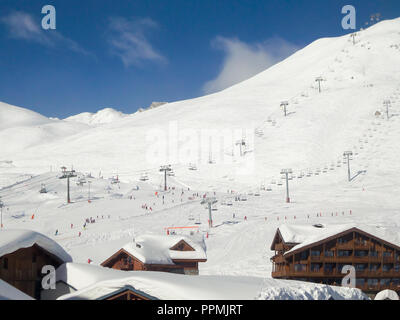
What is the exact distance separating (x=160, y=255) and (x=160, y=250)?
702mm

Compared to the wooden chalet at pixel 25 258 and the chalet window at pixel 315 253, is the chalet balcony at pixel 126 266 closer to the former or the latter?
the chalet window at pixel 315 253

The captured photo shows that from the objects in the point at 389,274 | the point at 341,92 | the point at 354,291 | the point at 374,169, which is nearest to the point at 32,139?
the point at 341,92

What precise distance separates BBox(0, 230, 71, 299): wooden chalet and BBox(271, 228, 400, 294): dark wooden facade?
16858 mm

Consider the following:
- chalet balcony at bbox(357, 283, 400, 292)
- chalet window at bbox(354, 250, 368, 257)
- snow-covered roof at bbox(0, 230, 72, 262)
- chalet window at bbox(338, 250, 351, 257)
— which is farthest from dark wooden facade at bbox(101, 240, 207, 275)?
snow-covered roof at bbox(0, 230, 72, 262)

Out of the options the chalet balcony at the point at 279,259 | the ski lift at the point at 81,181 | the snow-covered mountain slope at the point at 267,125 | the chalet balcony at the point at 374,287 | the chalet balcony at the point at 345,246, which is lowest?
the chalet balcony at the point at 374,287

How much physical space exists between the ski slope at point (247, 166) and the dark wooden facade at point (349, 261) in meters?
4.36

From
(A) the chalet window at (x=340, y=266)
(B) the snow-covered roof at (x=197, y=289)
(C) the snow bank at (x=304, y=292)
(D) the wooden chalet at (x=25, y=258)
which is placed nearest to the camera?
(C) the snow bank at (x=304, y=292)

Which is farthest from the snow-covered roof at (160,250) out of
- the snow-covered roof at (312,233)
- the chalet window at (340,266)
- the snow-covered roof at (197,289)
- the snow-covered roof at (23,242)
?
the snow-covered roof at (197,289)

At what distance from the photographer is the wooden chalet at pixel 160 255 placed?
30.0 m

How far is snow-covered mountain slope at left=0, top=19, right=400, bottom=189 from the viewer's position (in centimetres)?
8934

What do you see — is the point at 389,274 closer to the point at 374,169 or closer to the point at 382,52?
the point at 374,169

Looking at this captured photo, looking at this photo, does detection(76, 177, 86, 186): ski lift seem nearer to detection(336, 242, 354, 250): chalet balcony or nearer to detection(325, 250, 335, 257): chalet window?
detection(325, 250, 335, 257): chalet window

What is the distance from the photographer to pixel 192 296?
1075 cm
